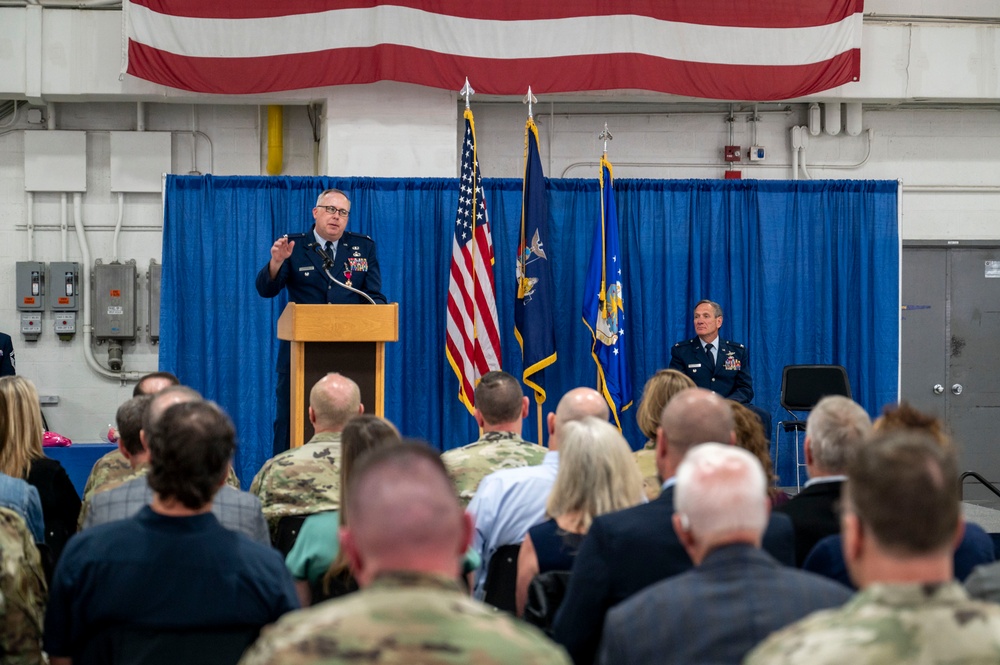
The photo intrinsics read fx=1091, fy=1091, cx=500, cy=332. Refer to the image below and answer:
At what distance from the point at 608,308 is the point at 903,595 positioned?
20.8 ft

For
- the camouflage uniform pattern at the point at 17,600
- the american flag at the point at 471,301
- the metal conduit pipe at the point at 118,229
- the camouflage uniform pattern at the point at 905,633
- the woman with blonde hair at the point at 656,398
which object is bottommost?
the camouflage uniform pattern at the point at 17,600

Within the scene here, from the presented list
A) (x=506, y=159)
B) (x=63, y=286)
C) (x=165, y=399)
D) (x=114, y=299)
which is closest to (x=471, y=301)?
(x=506, y=159)

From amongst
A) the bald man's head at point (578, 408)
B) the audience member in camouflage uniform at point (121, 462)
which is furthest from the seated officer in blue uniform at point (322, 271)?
the bald man's head at point (578, 408)

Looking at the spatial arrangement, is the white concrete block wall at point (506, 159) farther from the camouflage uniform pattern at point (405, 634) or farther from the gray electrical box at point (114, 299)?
the camouflage uniform pattern at point (405, 634)

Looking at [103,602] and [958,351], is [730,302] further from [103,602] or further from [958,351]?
[103,602]

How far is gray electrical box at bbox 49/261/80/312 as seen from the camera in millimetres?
8500

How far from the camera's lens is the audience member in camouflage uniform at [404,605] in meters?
1.32

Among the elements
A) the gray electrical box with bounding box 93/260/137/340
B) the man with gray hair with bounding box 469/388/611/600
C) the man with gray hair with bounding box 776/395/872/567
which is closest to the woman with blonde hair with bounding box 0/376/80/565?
the man with gray hair with bounding box 469/388/611/600

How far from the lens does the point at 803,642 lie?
143 centimetres

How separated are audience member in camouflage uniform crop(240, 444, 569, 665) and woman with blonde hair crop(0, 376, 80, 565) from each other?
93.9 inches

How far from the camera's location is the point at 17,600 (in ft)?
7.95

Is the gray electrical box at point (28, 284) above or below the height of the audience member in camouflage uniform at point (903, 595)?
above

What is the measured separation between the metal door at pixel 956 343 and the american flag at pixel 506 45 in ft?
6.39

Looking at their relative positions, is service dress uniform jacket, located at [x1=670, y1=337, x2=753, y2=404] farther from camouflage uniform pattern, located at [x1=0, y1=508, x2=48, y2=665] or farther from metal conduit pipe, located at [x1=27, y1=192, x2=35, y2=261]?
camouflage uniform pattern, located at [x1=0, y1=508, x2=48, y2=665]
